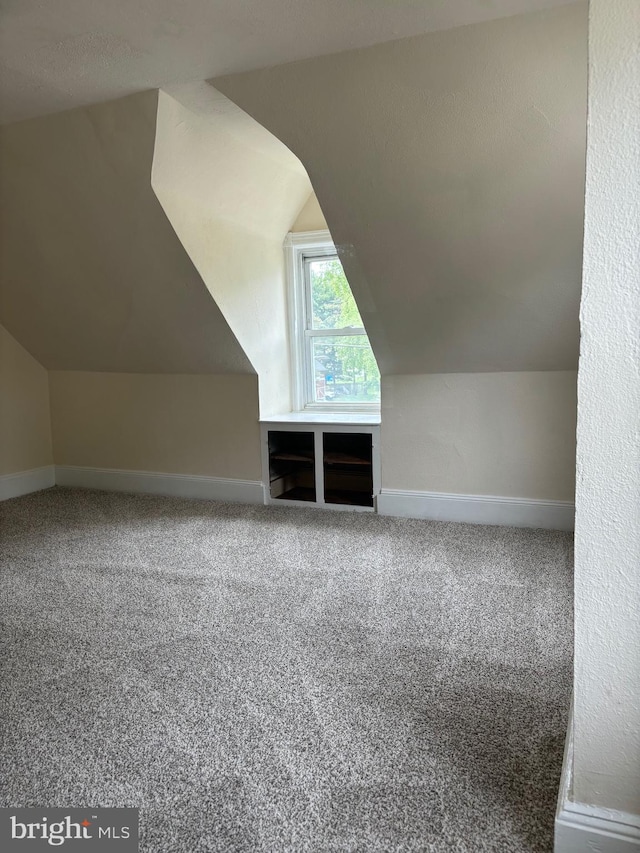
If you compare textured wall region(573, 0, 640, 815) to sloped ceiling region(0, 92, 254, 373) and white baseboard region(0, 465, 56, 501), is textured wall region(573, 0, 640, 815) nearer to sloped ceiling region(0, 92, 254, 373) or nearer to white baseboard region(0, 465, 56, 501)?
sloped ceiling region(0, 92, 254, 373)

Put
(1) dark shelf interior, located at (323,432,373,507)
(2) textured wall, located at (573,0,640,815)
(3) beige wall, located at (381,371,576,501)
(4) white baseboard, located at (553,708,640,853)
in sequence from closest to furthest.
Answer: (2) textured wall, located at (573,0,640,815), (4) white baseboard, located at (553,708,640,853), (3) beige wall, located at (381,371,576,501), (1) dark shelf interior, located at (323,432,373,507)

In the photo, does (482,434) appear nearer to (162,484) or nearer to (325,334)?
(325,334)

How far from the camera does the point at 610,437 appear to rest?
117cm

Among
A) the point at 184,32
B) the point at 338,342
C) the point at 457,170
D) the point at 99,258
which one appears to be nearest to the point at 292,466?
the point at 338,342

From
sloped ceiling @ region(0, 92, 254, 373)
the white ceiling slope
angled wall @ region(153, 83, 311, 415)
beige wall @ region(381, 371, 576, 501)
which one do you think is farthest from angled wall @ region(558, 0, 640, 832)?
beige wall @ region(381, 371, 576, 501)

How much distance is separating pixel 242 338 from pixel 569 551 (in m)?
2.29

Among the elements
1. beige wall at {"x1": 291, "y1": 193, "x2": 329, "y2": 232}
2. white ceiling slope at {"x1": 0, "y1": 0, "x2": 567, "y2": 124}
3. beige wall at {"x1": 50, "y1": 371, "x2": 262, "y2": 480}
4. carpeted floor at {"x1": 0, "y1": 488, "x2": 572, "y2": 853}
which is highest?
white ceiling slope at {"x1": 0, "y1": 0, "x2": 567, "y2": 124}

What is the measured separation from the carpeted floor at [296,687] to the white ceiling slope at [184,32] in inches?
88.1

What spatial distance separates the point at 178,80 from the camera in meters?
2.60

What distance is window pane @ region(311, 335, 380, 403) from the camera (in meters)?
4.29

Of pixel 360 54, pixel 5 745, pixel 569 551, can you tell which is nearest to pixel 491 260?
pixel 360 54

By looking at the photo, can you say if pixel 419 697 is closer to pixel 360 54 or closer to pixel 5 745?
pixel 5 745

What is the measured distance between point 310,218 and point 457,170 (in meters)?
1.79

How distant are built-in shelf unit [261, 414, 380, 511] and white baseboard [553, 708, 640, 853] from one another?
106 inches
